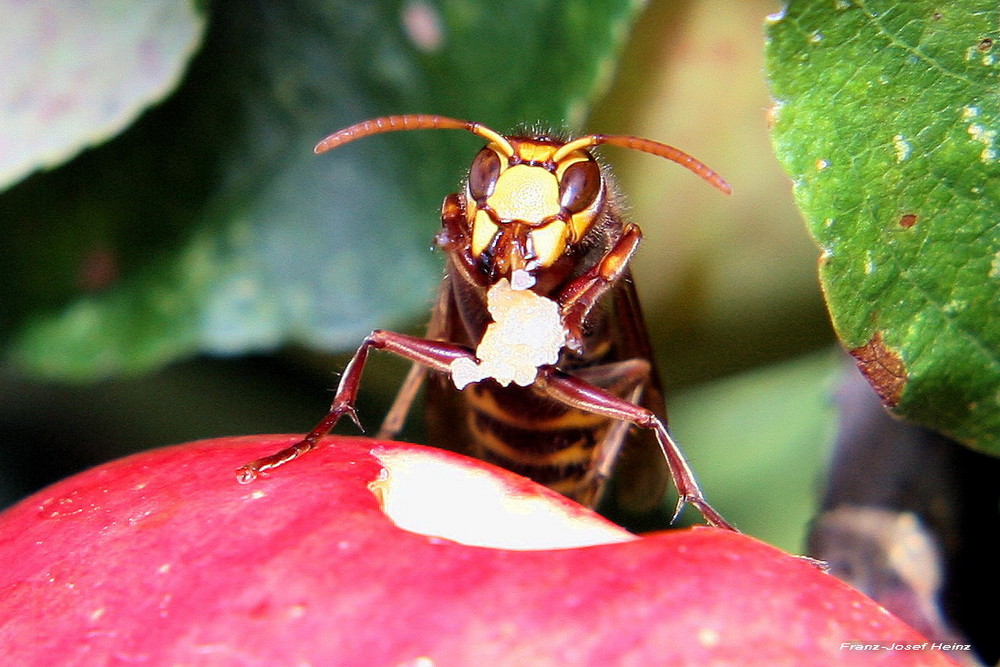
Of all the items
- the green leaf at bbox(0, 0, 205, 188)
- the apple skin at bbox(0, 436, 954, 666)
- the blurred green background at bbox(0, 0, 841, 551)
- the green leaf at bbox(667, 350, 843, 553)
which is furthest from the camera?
the green leaf at bbox(667, 350, 843, 553)

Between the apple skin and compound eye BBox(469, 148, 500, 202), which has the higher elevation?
compound eye BBox(469, 148, 500, 202)

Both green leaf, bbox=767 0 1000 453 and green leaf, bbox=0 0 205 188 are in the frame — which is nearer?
green leaf, bbox=767 0 1000 453

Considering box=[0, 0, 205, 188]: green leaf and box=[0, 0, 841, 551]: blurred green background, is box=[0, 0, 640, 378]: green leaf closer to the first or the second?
box=[0, 0, 841, 551]: blurred green background

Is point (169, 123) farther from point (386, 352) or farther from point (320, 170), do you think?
point (386, 352)

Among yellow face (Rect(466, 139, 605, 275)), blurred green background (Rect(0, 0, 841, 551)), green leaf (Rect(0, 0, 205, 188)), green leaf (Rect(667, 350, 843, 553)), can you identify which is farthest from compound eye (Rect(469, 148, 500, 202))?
green leaf (Rect(667, 350, 843, 553))

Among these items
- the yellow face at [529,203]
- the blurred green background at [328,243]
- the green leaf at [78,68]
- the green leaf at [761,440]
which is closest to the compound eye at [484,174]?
the yellow face at [529,203]

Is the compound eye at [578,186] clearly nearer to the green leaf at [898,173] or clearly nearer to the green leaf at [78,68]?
the green leaf at [898,173]

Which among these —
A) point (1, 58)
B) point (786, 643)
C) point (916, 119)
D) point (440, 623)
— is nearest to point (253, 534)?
point (440, 623)
